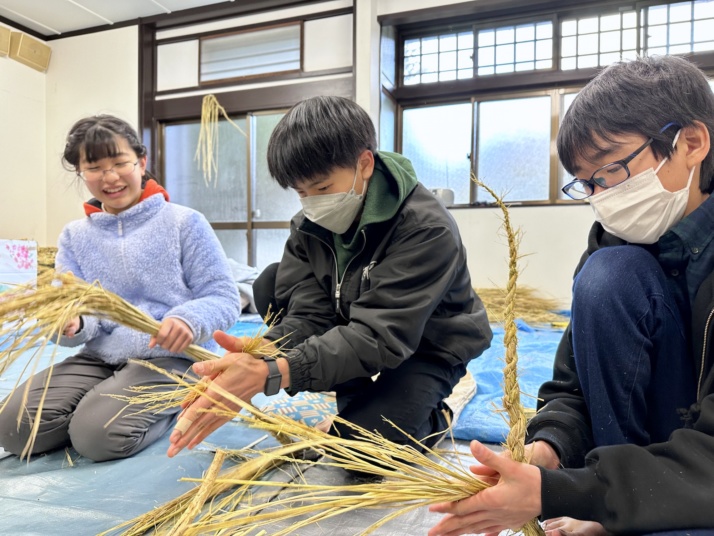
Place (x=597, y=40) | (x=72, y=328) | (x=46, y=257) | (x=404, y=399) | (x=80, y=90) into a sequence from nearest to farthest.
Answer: (x=404, y=399) → (x=72, y=328) → (x=597, y=40) → (x=46, y=257) → (x=80, y=90)

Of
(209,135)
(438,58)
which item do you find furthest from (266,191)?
(438,58)

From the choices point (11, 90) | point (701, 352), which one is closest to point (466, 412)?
point (701, 352)

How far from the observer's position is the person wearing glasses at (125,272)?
1.45 m

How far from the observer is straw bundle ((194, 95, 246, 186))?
471 centimetres

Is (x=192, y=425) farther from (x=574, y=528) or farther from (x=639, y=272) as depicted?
(x=639, y=272)

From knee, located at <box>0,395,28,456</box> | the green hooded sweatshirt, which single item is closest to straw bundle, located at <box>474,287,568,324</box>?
the green hooded sweatshirt

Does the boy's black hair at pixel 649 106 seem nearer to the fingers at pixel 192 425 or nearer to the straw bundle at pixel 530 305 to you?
the fingers at pixel 192 425

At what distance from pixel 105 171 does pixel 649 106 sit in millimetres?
1442

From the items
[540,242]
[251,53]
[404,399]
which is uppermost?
[251,53]

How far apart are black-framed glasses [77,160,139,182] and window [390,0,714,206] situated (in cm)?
306

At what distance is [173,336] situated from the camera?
127cm

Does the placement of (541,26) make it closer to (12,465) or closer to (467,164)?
(467,164)

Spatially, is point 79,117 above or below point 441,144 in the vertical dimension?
above

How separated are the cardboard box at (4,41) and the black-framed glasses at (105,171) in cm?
428
